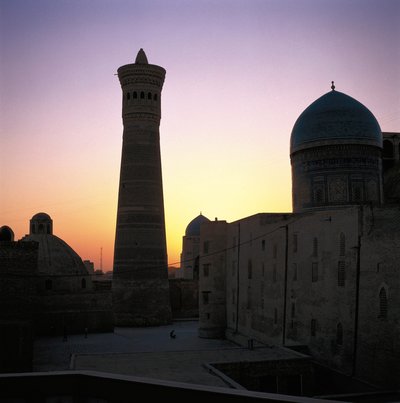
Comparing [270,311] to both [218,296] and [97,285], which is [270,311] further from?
[97,285]

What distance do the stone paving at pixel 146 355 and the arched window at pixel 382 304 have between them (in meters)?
4.20

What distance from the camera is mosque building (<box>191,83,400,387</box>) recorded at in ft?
54.1

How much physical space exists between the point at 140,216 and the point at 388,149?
1571 cm

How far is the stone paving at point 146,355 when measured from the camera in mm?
16609

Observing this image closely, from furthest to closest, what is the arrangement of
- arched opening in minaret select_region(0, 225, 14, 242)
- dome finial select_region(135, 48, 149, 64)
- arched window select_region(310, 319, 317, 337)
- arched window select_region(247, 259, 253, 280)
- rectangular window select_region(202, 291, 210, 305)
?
dome finial select_region(135, 48, 149, 64) → rectangular window select_region(202, 291, 210, 305) → arched window select_region(247, 259, 253, 280) → arched opening in minaret select_region(0, 225, 14, 242) → arched window select_region(310, 319, 317, 337)

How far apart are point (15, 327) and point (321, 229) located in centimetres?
1176

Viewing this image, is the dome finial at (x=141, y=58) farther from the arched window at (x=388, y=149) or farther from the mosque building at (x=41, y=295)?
the arched window at (x=388, y=149)

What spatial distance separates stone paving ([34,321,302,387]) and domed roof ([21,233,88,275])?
719 cm

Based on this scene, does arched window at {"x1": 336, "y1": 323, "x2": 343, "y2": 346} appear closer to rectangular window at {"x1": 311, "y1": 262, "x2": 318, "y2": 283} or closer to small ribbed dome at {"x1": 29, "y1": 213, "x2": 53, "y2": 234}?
rectangular window at {"x1": 311, "y1": 262, "x2": 318, "y2": 283}

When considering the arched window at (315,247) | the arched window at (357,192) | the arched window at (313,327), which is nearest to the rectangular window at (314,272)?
the arched window at (315,247)

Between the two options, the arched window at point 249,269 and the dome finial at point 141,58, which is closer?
the arched window at point 249,269

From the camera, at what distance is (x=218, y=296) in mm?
31203

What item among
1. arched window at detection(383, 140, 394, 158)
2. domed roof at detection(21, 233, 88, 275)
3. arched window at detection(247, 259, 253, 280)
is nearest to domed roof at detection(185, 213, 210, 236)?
domed roof at detection(21, 233, 88, 275)

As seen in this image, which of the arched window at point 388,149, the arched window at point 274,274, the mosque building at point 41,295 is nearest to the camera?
the mosque building at point 41,295
